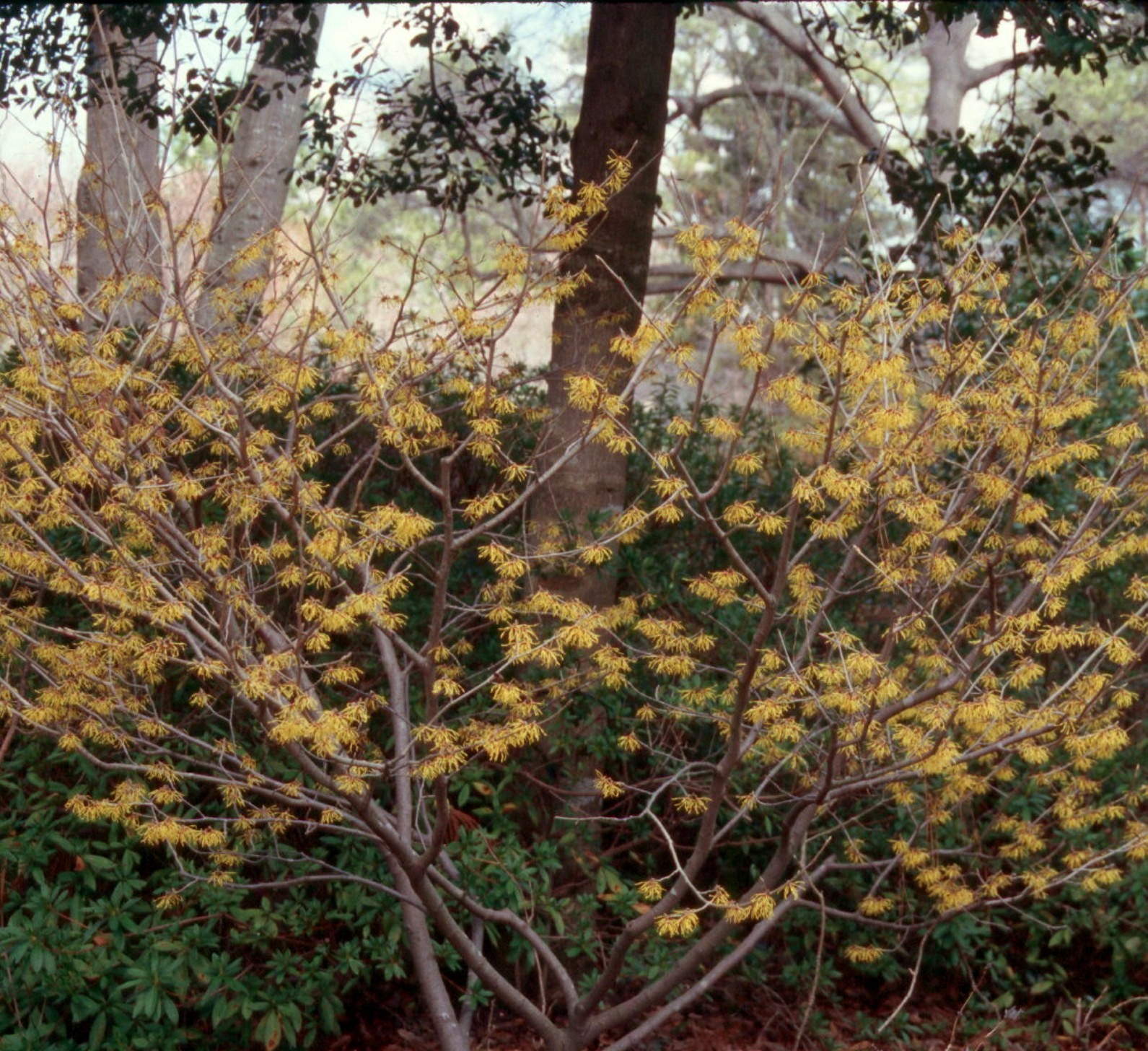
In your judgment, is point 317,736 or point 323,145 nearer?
point 317,736

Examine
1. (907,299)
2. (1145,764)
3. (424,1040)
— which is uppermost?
(907,299)

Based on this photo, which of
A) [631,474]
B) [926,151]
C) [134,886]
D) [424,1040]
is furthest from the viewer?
[926,151]

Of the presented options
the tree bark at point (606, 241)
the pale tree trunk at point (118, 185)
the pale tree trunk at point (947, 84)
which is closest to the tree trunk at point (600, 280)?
the tree bark at point (606, 241)

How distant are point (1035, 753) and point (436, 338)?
2.43 metres

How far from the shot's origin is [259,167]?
880cm

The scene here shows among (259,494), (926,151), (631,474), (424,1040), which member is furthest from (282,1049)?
(926,151)

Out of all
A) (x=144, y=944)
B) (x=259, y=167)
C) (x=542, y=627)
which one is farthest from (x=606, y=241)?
(x=259, y=167)

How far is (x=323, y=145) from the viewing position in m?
7.95

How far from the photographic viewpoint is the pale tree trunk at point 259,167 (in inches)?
193

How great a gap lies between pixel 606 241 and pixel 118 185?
385 centimetres

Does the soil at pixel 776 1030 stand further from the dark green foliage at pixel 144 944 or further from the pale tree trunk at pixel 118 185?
the pale tree trunk at pixel 118 185

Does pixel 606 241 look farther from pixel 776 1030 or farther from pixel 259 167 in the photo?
pixel 259 167

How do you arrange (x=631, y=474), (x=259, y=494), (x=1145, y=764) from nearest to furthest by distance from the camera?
(x=259, y=494)
(x=1145, y=764)
(x=631, y=474)

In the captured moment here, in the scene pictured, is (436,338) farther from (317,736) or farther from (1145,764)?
(1145,764)
